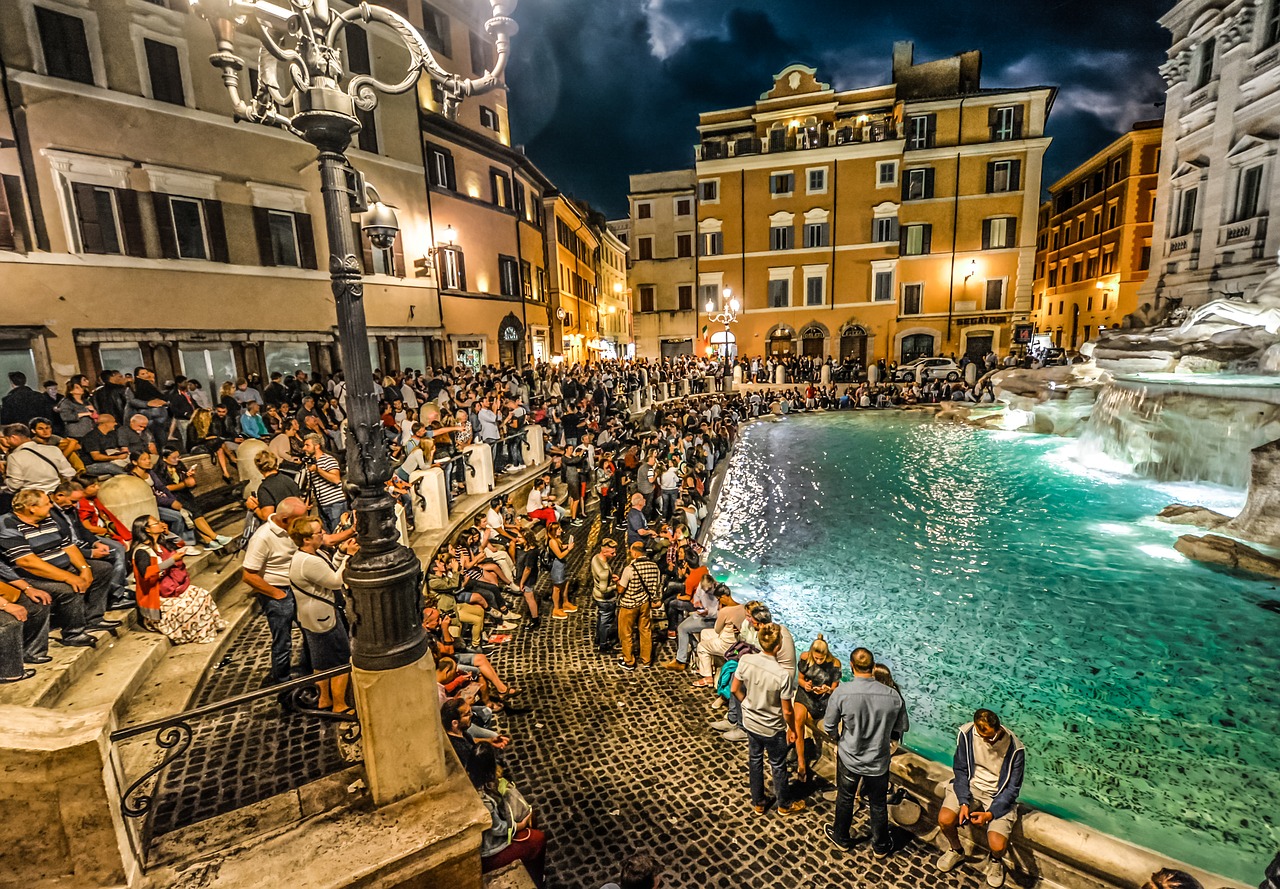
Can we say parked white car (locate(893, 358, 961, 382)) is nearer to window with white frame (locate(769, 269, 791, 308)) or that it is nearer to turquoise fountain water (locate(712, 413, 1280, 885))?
window with white frame (locate(769, 269, 791, 308))

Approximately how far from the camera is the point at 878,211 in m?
33.3

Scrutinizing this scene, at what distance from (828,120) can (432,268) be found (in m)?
26.6

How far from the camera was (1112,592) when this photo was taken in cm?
838

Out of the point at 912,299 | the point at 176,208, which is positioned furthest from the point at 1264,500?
the point at 912,299

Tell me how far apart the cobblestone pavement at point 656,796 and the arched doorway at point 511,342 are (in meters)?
19.7

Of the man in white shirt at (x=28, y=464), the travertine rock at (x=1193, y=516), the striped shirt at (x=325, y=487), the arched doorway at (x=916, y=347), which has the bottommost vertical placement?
the travertine rock at (x=1193, y=516)

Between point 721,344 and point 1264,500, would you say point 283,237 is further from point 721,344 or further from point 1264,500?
point 721,344

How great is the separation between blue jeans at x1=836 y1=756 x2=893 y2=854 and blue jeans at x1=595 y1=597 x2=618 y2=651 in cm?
332

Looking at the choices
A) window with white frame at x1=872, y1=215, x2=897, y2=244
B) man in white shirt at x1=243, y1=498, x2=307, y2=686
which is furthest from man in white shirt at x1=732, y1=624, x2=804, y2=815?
window with white frame at x1=872, y1=215, x2=897, y2=244

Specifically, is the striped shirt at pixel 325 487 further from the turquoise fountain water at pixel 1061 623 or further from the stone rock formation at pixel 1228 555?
the stone rock formation at pixel 1228 555

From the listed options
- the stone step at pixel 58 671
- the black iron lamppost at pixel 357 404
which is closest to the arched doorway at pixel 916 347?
the black iron lamppost at pixel 357 404

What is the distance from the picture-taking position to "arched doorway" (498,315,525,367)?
24.4 m

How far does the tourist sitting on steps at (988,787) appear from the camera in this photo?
3908 millimetres

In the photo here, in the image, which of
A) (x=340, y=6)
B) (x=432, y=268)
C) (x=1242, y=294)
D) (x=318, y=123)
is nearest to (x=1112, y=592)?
(x=318, y=123)
